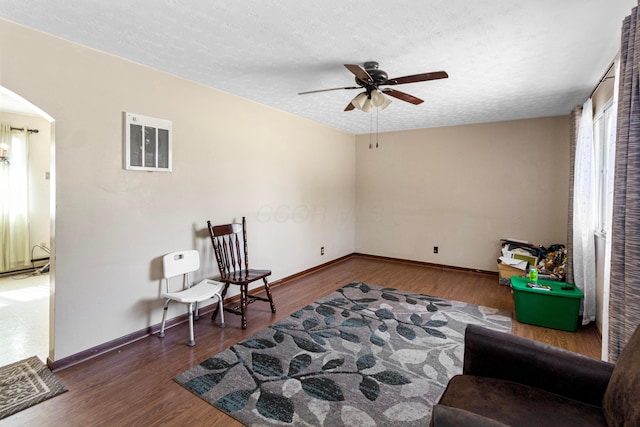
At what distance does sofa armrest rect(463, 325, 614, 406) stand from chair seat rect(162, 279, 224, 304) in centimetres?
223

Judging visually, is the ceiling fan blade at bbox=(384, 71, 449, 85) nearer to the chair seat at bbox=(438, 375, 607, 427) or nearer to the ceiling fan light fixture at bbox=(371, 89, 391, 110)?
the ceiling fan light fixture at bbox=(371, 89, 391, 110)

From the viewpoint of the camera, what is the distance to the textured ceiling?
192cm

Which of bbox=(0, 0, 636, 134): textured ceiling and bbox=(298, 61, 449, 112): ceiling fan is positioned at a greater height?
bbox=(0, 0, 636, 134): textured ceiling

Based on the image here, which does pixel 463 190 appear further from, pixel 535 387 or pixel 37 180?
pixel 37 180

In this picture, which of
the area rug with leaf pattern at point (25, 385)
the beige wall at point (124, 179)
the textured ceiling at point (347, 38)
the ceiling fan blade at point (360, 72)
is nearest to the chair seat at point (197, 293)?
the beige wall at point (124, 179)

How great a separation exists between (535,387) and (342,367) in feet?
4.42

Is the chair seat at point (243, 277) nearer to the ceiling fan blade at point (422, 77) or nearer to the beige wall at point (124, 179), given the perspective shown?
the beige wall at point (124, 179)

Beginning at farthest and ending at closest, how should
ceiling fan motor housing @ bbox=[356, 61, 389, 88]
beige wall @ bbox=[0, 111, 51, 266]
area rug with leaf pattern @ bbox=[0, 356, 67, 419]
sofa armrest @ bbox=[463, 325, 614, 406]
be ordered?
beige wall @ bbox=[0, 111, 51, 266] → ceiling fan motor housing @ bbox=[356, 61, 389, 88] → area rug with leaf pattern @ bbox=[0, 356, 67, 419] → sofa armrest @ bbox=[463, 325, 614, 406]

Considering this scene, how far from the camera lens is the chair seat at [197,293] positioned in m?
2.82

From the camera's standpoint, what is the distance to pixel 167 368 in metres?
2.45

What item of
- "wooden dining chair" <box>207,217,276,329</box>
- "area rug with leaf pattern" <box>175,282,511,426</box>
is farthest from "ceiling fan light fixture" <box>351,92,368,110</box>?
"area rug with leaf pattern" <box>175,282,511,426</box>

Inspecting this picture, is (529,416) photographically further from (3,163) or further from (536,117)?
(3,163)

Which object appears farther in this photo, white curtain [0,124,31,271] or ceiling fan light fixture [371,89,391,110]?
white curtain [0,124,31,271]

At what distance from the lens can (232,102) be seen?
12.2 ft
